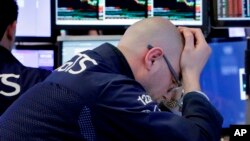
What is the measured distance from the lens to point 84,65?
1.22 meters

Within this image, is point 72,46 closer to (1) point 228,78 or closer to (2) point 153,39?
(1) point 228,78

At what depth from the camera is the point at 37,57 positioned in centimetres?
226

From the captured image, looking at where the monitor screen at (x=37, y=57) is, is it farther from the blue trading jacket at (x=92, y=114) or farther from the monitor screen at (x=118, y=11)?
the blue trading jacket at (x=92, y=114)

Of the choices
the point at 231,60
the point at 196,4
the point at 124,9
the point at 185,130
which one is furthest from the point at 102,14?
the point at 185,130

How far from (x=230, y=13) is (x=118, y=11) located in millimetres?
463

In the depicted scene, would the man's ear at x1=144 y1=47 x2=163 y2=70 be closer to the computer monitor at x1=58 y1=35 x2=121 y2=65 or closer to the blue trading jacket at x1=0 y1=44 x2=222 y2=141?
the blue trading jacket at x1=0 y1=44 x2=222 y2=141

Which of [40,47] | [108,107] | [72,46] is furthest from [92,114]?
[40,47]

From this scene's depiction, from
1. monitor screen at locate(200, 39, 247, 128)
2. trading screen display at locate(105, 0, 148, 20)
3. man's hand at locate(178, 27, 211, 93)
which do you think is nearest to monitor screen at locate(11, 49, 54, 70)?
trading screen display at locate(105, 0, 148, 20)

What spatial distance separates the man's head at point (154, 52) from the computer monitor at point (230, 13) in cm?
84

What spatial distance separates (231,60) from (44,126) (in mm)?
1266

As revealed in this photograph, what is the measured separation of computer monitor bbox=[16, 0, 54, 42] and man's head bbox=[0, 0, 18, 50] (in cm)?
34

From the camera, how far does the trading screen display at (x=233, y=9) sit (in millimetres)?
2223

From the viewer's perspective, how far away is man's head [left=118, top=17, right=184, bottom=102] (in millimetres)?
1320

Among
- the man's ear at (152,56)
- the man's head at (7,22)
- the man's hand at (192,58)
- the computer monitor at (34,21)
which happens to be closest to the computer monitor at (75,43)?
the computer monitor at (34,21)
